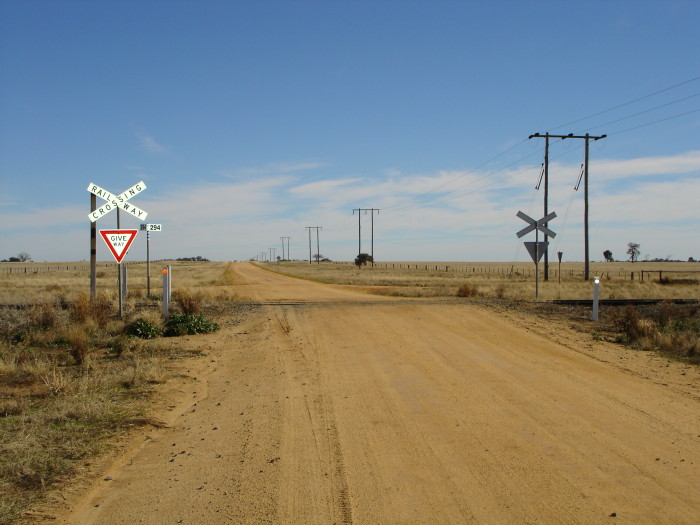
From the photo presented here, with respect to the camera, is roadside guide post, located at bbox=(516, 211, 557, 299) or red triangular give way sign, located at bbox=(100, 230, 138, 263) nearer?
red triangular give way sign, located at bbox=(100, 230, 138, 263)

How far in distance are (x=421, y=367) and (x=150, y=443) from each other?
16.8 ft

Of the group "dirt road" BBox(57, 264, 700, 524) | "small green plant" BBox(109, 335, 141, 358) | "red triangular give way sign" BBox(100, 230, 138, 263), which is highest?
"red triangular give way sign" BBox(100, 230, 138, 263)

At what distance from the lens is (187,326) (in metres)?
14.8

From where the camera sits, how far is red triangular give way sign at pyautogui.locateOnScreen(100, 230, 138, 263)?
14984 mm

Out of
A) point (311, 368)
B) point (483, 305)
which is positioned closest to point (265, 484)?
point (311, 368)

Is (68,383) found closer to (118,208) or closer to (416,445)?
(416,445)

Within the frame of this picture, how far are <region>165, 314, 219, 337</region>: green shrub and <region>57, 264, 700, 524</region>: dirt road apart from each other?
322 cm

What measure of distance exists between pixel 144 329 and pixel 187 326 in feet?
3.35

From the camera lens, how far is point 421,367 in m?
10.4

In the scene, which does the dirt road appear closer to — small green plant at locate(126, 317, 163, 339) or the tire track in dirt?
the tire track in dirt

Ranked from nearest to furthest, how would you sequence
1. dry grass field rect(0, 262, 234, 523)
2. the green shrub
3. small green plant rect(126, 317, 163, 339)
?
dry grass field rect(0, 262, 234, 523)
small green plant rect(126, 317, 163, 339)
the green shrub

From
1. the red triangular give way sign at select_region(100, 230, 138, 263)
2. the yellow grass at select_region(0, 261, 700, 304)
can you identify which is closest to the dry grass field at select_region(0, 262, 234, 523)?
the red triangular give way sign at select_region(100, 230, 138, 263)

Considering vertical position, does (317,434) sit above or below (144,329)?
below

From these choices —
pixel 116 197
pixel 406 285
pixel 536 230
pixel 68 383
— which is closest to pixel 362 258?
pixel 406 285
